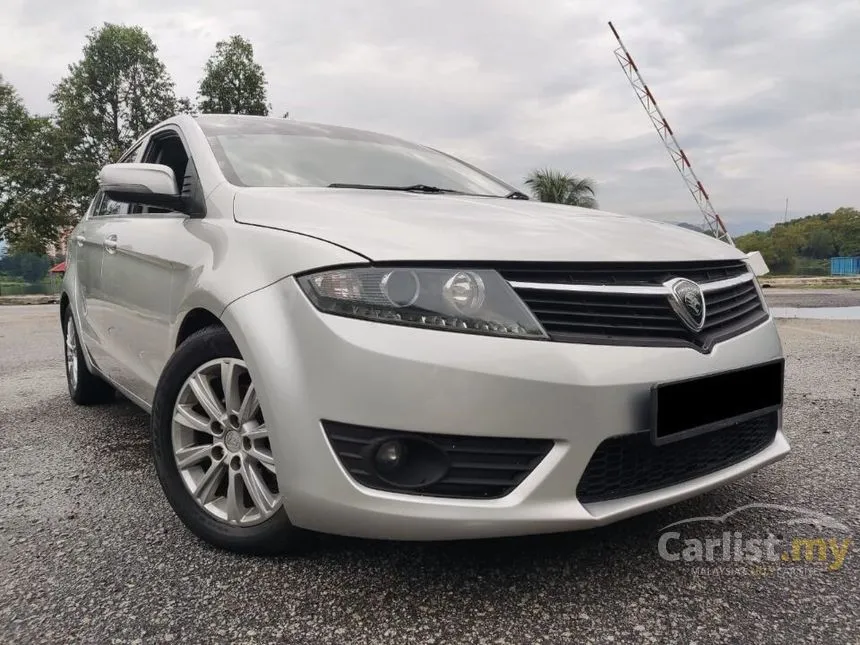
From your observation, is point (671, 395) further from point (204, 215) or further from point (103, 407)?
point (103, 407)

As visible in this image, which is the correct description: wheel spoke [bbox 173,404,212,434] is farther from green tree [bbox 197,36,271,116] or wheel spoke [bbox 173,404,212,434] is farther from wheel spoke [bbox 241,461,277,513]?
green tree [bbox 197,36,271,116]

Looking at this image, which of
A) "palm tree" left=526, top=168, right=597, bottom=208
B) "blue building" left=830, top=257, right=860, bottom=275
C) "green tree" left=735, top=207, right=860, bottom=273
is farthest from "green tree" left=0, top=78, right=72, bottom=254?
"green tree" left=735, top=207, right=860, bottom=273

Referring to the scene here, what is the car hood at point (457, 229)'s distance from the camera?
1596mm

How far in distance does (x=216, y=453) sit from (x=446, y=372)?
833mm

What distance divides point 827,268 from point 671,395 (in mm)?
64284

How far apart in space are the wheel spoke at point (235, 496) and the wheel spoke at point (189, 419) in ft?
0.54

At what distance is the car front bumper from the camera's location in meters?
1.47

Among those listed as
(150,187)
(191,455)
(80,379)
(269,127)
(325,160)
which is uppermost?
(269,127)

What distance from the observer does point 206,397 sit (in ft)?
6.25

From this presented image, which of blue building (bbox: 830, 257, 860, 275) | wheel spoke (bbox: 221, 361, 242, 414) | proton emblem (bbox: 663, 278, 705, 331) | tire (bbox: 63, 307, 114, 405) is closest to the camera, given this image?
proton emblem (bbox: 663, 278, 705, 331)

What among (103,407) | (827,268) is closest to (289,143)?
(103,407)

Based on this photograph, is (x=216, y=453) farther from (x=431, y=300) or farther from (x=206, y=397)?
(x=431, y=300)

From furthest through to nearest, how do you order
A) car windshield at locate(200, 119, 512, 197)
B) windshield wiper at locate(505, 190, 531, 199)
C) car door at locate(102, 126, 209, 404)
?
1. windshield wiper at locate(505, 190, 531, 199)
2. car windshield at locate(200, 119, 512, 197)
3. car door at locate(102, 126, 209, 404)

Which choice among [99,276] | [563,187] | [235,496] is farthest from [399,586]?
[563,187]
